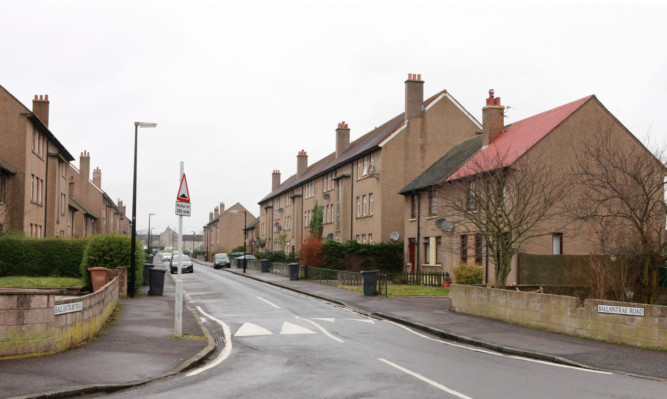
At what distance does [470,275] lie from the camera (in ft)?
99.1

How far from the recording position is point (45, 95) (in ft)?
149

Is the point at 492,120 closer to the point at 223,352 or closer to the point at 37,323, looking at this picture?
the point at 223,352

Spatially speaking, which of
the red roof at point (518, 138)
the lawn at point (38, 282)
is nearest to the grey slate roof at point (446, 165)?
the red roof at point (518, 138)

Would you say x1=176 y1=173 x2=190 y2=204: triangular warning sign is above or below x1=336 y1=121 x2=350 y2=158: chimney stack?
below

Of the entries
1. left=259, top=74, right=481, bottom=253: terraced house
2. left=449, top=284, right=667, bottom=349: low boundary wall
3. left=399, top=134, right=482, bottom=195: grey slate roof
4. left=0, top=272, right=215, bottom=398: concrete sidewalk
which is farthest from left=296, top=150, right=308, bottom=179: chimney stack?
left=0, top=272, right=215, bottom=398: concrete sidewalk

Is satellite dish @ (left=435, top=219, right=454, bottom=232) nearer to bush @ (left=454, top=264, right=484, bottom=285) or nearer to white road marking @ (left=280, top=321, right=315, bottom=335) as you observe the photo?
bush @ (left=454, top=264, right=484, bottom=285)

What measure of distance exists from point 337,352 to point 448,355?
218cm

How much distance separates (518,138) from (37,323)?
2665 cm

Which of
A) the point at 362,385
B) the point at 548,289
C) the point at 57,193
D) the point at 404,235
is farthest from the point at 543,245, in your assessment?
the point at 57,193

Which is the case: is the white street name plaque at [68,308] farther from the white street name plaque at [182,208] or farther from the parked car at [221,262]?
the parked car at [221,262]

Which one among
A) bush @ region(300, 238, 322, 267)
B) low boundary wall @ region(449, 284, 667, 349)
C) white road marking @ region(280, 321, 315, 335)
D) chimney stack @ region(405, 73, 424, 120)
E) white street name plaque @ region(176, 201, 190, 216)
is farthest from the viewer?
chimney stack @ region(405, 73, 424, 120)

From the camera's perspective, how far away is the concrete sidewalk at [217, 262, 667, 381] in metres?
11.5

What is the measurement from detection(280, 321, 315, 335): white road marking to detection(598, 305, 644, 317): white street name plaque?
6.86m

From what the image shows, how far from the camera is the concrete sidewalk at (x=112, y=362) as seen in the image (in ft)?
27.9
